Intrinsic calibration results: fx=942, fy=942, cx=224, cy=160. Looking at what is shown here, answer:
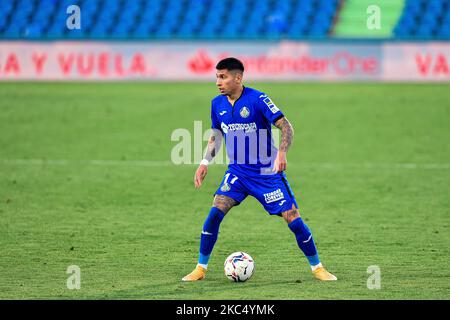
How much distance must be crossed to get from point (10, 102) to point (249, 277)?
58.4ft

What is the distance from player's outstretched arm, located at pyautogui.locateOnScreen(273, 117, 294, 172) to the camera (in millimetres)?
9836

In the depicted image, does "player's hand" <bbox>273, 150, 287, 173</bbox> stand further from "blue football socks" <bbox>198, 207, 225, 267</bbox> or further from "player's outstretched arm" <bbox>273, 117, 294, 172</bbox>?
"blue football socks" <bbox>198, 207, 225, 267</bbox>

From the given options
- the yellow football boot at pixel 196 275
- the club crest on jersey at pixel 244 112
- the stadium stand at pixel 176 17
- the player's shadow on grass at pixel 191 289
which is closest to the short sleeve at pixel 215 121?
the club crest on jersey at pixel 244 112

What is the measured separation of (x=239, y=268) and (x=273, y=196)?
0.85 metres

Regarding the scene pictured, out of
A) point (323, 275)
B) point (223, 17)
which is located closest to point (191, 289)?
point (323, 275)

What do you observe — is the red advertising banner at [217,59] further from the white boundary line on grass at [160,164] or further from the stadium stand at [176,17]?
the white boundary line on grass at [160,164]

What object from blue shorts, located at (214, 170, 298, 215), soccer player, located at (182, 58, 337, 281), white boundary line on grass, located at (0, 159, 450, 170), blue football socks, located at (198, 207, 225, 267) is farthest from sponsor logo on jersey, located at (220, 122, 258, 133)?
white boundary line on grass, located at (0, 159, 450, 170)

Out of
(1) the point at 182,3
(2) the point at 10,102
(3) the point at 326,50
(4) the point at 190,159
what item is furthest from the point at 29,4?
(4) the point at 190,159

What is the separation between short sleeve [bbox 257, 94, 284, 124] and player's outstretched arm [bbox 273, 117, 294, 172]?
52mm

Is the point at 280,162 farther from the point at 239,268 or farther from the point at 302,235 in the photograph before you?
the point at 239,268

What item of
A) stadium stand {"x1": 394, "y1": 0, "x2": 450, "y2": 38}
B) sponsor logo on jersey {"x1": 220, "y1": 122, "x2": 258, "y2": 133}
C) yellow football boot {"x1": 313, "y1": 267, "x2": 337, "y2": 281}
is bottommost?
yellow football boot {"x1": 313, "y1": 267, "x2": 337, "y2": 281}

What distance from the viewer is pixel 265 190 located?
10.1 meters

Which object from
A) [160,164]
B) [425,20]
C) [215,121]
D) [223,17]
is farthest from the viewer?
[223,17]

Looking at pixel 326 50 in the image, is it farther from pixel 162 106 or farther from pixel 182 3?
pixel 182 3
